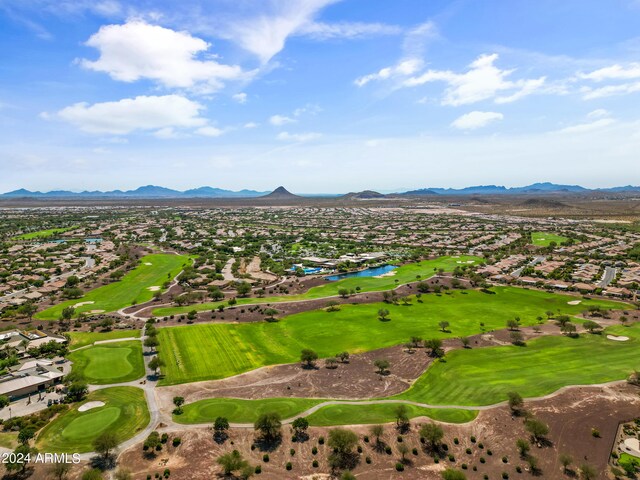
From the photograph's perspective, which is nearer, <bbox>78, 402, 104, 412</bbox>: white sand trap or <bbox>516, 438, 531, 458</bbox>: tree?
<bbox>516, 438, 531, 458</bbox>: tree

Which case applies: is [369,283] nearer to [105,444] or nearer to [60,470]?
[105,444]

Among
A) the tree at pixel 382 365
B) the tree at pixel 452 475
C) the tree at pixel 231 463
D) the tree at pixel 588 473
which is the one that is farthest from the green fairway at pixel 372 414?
the tree at pixel 588 473

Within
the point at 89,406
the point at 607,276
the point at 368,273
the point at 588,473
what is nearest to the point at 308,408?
the point at 89,406

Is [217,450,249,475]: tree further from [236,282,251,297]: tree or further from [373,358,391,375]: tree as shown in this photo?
[236,282,251,297]: tree

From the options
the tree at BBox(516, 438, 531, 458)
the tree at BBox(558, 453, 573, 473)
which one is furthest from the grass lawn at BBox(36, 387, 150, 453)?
the tree at BBox(558, 453, 573, 473)

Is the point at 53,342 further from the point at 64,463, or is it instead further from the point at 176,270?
the point at 176,270

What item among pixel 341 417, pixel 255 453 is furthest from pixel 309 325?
pixel 255 453

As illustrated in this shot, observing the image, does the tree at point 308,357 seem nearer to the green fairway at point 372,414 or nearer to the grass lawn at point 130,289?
the green fairway at point 372,414
